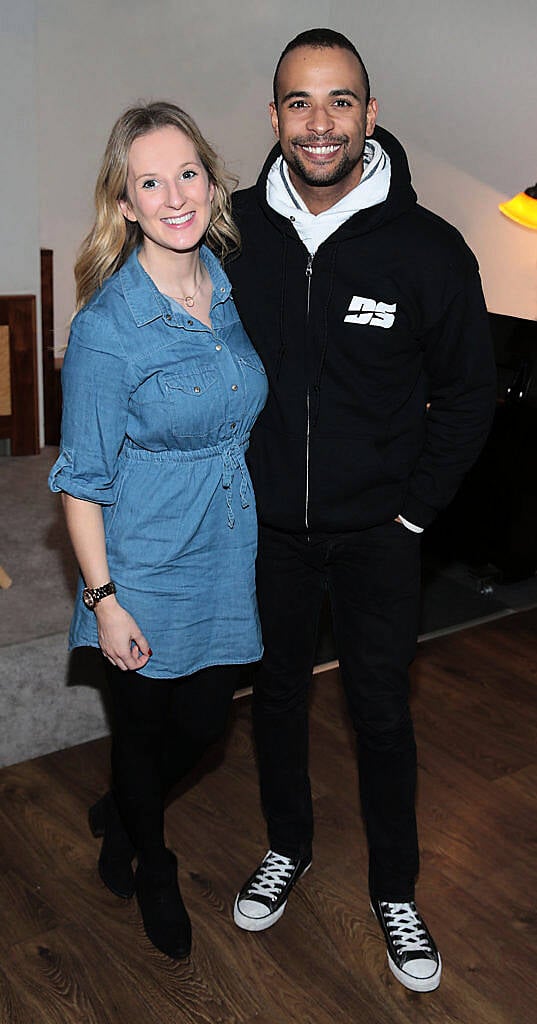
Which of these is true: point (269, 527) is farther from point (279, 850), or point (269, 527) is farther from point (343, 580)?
point (279, 850)

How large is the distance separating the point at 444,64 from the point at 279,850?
3.74 metres

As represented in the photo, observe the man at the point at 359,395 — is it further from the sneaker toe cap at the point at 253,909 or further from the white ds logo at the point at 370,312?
the sneaker toe cap at the point at 253,909

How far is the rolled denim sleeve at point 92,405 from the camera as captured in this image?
5.07 ft

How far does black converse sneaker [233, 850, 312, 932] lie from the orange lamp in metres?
2.75

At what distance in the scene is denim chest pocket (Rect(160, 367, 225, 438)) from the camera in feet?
5.22

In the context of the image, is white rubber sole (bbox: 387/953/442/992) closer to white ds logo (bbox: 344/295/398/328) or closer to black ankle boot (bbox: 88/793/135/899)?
black ankle boot (bbox: 88/793/135/899)

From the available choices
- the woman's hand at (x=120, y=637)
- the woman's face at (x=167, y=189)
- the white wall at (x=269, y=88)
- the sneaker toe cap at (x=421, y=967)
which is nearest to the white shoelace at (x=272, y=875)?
the sneaker toe cap at (x=421, y=967)

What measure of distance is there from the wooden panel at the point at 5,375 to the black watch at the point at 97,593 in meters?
2.31

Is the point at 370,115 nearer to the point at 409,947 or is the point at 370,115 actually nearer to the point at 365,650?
the point at 365,650

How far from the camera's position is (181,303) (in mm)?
1668

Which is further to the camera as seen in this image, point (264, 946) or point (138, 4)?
point (138, 4)

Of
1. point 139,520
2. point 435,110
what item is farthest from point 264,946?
point 435,110

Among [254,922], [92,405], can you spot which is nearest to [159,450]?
[92,405]

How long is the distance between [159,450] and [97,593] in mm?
242
